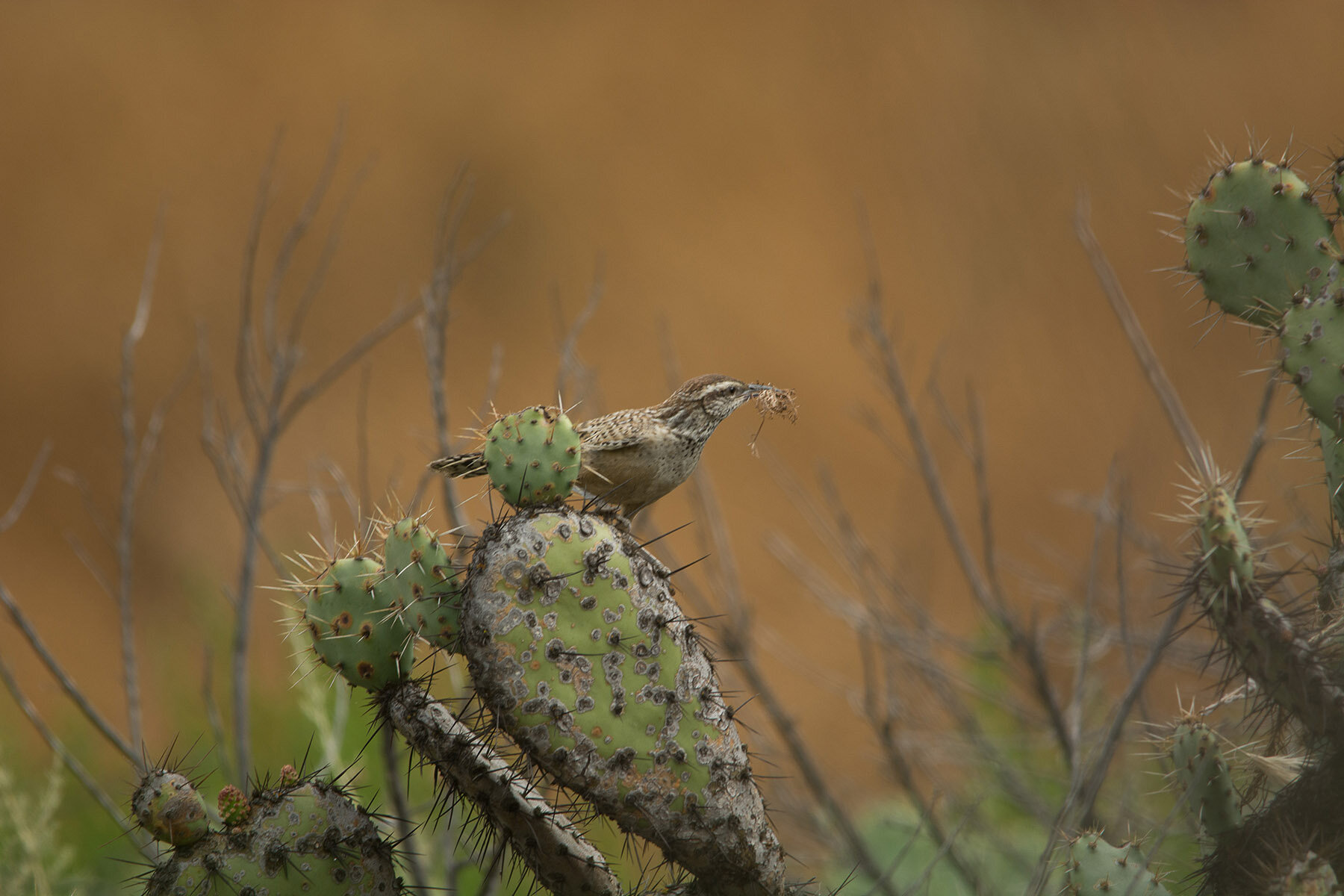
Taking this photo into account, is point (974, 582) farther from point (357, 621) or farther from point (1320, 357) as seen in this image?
point (357, 621)

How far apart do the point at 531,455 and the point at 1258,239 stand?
1780mm

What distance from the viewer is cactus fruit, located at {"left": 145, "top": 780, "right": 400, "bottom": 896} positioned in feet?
6.28

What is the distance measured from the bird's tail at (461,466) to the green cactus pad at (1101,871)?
1535mm

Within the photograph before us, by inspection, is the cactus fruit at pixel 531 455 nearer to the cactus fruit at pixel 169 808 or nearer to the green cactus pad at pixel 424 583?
the green cactus pad at pixel 424 583

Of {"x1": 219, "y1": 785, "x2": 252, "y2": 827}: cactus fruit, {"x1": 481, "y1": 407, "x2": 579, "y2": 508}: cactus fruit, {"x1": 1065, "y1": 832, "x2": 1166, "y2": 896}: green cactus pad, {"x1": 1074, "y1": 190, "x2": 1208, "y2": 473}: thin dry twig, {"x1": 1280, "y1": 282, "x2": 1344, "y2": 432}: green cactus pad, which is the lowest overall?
{"x1": 1065, "y1": 832, "x2": 1166, "y2": 896}: green cactus pad

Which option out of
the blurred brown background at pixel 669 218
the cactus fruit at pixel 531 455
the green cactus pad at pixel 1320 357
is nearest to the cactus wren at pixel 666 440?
the cactus fruit at pixel 531 455

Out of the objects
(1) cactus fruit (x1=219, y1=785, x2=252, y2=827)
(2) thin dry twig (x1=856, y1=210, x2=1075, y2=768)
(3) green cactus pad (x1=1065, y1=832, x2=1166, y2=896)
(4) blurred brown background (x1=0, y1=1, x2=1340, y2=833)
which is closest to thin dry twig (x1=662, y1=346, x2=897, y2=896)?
(2) thin dry twig (x1=856, y1=210, x2=1075, y2=768)

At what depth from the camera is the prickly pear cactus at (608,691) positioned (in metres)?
1.80

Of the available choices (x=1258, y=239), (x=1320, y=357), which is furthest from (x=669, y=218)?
(x=1320, y=357)

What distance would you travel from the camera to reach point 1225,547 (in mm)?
1900

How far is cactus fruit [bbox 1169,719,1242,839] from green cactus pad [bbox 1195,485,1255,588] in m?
0.41

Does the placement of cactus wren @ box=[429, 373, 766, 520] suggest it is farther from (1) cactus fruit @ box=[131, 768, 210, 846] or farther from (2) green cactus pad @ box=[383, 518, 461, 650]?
(1) cactus fruit @ box=[131, 768, 210, 846]

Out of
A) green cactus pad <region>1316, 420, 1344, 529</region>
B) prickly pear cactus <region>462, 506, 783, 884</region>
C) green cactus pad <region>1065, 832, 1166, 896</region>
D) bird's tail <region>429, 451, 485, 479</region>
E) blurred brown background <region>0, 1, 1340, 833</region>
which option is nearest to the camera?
prickly pear cactus <region>462, 506, 783, 884</region>

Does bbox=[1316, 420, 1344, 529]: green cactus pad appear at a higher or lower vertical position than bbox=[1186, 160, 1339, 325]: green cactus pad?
lower
